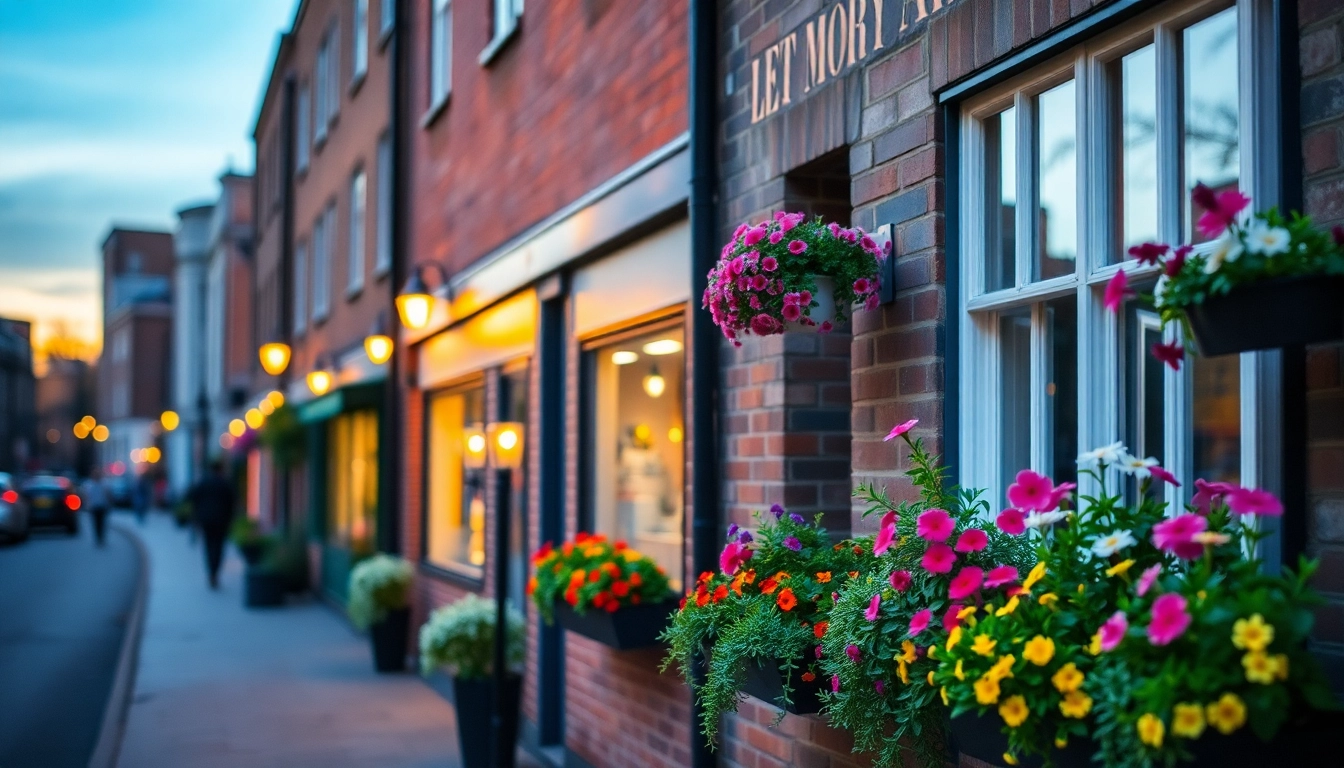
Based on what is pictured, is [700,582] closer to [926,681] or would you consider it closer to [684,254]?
[926,681]

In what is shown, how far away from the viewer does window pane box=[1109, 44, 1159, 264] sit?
3.37m

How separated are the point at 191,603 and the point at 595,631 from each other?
1317 centimetres

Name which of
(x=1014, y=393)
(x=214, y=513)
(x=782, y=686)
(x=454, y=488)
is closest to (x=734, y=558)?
(x=782, y=686)

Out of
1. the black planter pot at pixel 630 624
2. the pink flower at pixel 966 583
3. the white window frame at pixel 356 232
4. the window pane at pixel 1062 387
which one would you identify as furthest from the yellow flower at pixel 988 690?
the white window frame at pixel 356 232

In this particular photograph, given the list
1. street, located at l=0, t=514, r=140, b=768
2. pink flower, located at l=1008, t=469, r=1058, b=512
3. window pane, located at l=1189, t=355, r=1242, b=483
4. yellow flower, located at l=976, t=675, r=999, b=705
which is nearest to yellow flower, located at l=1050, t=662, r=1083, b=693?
yellow flower, located at l=976, t=675, r=999, b=705

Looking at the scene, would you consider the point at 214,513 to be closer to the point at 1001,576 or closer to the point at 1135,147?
the point at 1135,147

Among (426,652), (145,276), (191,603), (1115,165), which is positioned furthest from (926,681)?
(145,276)

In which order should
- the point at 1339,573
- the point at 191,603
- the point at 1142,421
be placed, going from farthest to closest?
the point at 191,603, the point at 1142,421, the point at 1339,573

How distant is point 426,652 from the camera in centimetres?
780

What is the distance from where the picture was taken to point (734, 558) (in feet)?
14.2

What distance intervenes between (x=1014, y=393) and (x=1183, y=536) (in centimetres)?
147

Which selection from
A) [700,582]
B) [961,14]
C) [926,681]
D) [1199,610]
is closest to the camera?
[1199,610]

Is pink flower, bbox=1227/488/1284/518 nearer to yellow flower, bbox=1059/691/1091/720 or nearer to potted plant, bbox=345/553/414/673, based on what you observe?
yellow flower, bbox=1059/691/1091/720

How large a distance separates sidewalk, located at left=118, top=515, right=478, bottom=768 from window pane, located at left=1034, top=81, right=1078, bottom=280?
556 cm
